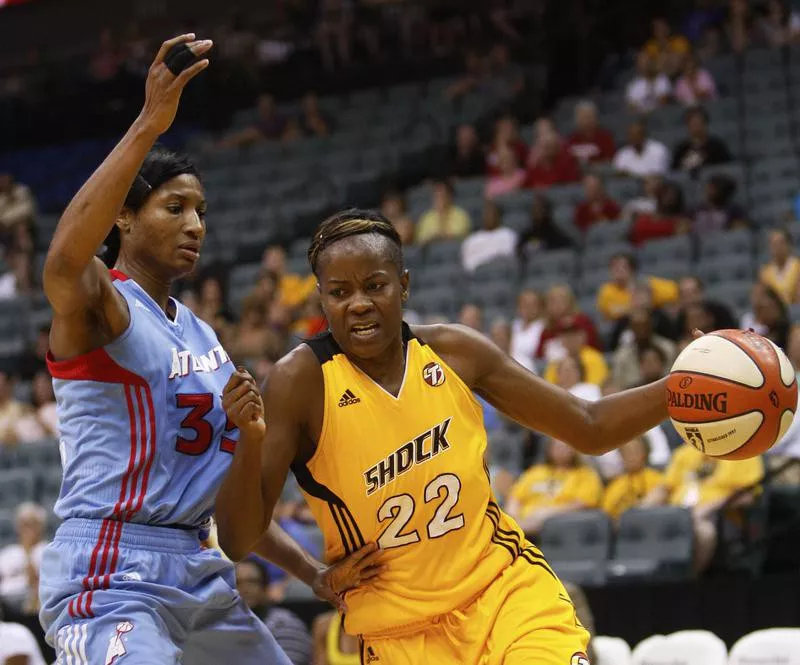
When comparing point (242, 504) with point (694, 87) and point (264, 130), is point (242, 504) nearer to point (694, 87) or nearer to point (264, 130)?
point (694, 87)

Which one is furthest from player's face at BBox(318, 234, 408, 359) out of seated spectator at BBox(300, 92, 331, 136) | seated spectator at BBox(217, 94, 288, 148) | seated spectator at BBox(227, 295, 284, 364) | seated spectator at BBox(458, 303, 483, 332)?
seated spectator at BBox(217, 94, 288, 148)

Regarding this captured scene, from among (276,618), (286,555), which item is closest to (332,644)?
(276,618)

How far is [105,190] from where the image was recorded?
3.46 meters

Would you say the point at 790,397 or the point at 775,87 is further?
the point at 775,87

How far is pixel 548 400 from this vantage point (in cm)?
414

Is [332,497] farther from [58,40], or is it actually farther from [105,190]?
[58,40]

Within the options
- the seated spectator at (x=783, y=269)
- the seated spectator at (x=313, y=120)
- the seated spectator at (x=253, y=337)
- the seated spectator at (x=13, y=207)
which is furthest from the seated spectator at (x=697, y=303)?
the seated spectator at (x=13, y=207)

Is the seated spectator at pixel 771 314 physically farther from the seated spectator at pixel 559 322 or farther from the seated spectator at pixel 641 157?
the seated spectator at pixel 641 157

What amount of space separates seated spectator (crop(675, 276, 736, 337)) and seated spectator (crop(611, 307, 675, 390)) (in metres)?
0.18

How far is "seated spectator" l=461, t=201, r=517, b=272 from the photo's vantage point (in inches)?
506

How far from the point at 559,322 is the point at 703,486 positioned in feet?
8.96

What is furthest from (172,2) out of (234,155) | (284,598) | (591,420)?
(591,420)

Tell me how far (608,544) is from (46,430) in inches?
249

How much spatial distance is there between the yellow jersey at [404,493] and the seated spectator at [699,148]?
368 inches
